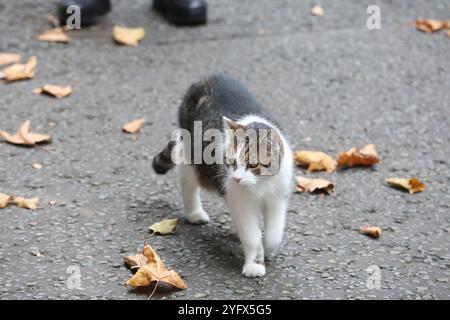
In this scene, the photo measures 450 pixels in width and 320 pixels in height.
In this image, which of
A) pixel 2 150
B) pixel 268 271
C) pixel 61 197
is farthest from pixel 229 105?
pixel 2 150

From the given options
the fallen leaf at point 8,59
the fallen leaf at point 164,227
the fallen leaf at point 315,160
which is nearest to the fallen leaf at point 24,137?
the fallen leaf at point 8,59

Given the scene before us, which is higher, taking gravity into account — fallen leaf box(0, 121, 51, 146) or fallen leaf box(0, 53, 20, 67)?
fallen leaf box(0, 53, 20, 67)

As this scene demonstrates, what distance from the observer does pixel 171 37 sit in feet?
21.9

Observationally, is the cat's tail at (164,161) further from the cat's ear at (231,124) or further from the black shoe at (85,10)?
the black shoe at (85,10)

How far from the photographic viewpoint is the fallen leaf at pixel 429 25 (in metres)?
6.87

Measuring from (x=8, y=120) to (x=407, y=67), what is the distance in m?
3.27

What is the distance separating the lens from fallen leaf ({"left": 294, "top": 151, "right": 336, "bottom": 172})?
15.7ft

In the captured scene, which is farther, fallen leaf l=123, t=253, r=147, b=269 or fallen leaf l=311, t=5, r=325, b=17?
fallen leaf l=311, t=5, r=325, b=17

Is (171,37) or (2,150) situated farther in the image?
(171,37)

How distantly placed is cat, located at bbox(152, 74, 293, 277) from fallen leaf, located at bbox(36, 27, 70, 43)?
8.90 feet

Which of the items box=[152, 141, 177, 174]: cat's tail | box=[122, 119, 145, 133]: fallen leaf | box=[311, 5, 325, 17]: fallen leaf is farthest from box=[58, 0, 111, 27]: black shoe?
box=[152, 141, 177, 174]: cat's tail

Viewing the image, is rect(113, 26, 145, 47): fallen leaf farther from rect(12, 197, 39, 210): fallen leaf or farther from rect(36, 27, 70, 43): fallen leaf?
rect(12, 197, 39, 210): fallen leaf

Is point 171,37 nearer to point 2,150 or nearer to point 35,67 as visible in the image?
point 35,67
